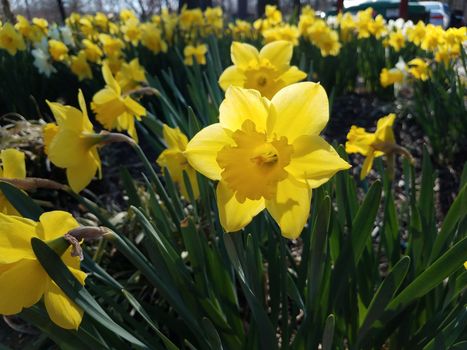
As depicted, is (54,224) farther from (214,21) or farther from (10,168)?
(214,21)

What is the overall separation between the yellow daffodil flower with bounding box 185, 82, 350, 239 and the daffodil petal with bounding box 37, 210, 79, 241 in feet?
0.81

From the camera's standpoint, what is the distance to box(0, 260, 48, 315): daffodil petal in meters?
0.78

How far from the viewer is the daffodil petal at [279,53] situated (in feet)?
5.04

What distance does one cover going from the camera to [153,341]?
46.6 inches

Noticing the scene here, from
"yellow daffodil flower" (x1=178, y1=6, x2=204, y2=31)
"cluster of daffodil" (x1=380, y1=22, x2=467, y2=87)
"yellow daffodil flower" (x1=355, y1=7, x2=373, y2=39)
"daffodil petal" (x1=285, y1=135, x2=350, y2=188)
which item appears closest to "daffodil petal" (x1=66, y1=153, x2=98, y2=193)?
"daffodil petal" (x1=285, y1=135, x2=350, y2=188)

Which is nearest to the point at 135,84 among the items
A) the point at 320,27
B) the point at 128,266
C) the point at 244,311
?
the point at 128,266

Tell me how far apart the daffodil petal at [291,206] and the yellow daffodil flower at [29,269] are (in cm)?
37

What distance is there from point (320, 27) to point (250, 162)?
3246mm

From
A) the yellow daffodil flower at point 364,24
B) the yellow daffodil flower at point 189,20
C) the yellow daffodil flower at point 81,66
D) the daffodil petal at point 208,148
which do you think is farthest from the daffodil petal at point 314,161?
the yellow daffodil flower at point 189,20

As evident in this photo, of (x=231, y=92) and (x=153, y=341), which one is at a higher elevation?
(x=231, y=92)

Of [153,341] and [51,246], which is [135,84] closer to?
[153,341]

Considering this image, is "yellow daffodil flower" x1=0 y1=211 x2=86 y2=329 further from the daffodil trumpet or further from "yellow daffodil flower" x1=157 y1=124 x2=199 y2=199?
the daffodil trumpet

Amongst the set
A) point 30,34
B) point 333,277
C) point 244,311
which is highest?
point 30,34

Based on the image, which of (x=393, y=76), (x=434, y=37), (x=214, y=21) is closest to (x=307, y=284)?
(x=434, y=37)
